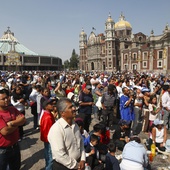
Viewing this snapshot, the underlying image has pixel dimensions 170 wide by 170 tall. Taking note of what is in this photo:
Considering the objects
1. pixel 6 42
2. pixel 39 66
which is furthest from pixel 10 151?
pixel 6 42

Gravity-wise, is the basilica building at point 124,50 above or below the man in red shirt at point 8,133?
above

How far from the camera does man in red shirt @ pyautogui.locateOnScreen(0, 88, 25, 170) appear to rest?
2867mm

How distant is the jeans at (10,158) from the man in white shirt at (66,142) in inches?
38.2

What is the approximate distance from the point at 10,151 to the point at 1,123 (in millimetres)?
494

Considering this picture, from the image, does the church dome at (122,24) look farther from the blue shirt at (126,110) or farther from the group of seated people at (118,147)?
the group of seated people at (118,147)

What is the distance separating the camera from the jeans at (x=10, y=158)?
2.92m

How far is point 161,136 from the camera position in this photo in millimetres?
5410

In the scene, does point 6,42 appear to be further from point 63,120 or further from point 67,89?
point 63,120

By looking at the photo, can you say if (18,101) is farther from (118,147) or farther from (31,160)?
(118,147)

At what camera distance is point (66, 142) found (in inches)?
92.8

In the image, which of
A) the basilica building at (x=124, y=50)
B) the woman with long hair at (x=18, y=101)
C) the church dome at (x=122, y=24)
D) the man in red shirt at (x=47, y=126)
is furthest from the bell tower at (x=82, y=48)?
the man in red shirt at (x=47, y=126)

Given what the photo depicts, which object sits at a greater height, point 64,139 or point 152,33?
point 152,33

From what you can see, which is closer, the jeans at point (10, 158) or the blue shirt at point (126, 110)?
the jeans at point (10, 158)

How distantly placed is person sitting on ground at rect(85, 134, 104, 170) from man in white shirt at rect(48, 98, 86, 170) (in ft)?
4.37
